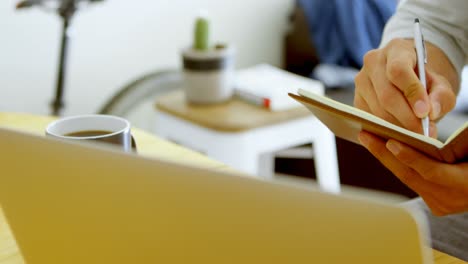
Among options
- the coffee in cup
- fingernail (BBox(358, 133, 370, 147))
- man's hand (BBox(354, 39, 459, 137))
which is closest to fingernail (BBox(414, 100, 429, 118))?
man's hand (BBox(354, 39, 459, 137))

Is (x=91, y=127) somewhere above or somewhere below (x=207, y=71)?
above

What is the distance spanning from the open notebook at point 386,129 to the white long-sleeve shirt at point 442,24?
1.29 feet

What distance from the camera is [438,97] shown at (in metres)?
0.84

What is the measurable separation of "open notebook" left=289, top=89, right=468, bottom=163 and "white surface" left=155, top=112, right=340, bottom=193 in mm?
919

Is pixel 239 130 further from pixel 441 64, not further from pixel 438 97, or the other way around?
pixel 438 97

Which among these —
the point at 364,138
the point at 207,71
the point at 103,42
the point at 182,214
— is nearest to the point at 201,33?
the point at 207,71

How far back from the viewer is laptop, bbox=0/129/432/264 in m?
0.33

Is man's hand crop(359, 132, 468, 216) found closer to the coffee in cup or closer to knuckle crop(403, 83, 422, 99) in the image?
knuckle crop(403, 83, 422, 99)

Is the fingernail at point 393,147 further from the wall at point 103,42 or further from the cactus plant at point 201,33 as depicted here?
the wall at point 103,42

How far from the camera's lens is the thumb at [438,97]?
32.4 inches

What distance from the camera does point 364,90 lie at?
919 millimetres

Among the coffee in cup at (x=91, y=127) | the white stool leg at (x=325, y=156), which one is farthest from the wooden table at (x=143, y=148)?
the white stool leg at (x=325, y=156)

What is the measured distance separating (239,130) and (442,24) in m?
0.68

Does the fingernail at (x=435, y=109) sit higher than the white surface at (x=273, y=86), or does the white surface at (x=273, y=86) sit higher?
the fingernail at (x=435, y=109)
